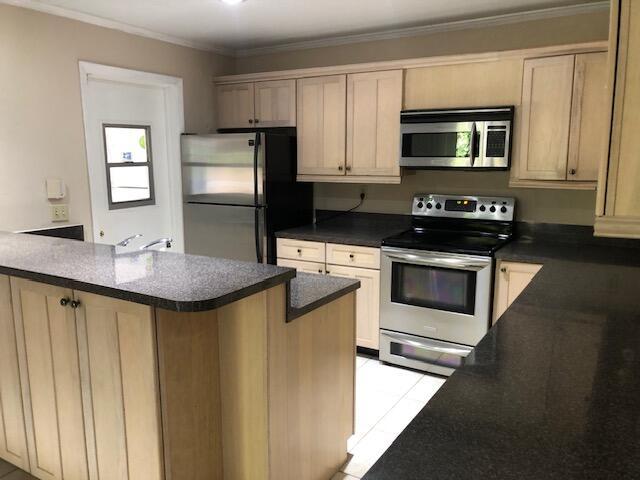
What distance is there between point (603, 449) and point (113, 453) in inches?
64.6

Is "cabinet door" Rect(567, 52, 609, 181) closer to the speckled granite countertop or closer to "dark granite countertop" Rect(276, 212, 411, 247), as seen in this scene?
"dark granite countertop" Rect(276, 212, 411, 247)

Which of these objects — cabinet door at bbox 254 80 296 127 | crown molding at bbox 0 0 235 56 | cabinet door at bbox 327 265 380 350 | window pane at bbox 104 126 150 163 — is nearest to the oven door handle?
cabinet door at bbox 327 265 380 350

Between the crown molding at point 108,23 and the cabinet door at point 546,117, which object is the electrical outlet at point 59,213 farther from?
the cabinet door at point 546,117

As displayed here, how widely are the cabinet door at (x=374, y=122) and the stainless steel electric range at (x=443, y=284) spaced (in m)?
0.52

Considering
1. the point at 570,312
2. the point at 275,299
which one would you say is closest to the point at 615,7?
the point at 570,312

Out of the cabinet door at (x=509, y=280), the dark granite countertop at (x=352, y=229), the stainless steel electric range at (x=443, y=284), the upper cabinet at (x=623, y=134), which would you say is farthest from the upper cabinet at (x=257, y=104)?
the upper cabinet at (x=623, y=134)

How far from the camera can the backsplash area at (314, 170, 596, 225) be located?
11.0ft

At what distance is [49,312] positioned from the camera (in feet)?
6.46

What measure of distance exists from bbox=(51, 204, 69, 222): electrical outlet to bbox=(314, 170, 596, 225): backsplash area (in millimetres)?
1904

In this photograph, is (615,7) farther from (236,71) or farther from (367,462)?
(236,71)

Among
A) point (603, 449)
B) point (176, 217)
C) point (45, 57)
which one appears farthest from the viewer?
point (176, 217)

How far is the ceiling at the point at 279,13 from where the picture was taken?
3076mm

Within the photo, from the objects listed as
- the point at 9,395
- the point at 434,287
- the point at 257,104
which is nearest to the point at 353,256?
the point at 434,287

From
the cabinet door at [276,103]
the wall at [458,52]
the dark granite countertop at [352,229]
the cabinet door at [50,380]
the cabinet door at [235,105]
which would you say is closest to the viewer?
the cabinet door at [50,380]
